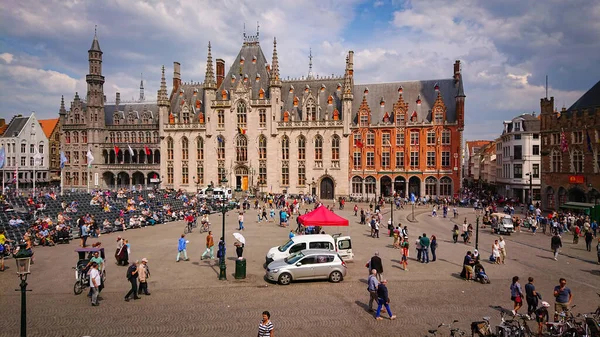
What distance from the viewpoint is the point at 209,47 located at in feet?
194

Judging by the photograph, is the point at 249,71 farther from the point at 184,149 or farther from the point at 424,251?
the point at 424,251

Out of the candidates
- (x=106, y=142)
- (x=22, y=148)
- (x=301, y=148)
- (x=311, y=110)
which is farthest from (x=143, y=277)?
(x=22, y=148)

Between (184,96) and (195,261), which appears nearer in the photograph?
(195,261)

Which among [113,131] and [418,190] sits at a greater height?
[113,131]

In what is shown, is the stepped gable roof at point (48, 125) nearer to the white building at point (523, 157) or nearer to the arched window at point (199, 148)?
the arched window at point (199, 148)

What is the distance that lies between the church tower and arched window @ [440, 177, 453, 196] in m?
60.0

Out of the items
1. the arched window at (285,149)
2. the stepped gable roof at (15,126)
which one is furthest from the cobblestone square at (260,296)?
the stepped gable roof at (15,126)

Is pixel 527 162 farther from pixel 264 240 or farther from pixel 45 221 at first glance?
pixel 45 221

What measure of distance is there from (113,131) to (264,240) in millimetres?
54508

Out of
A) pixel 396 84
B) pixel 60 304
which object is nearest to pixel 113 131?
pixel 396 84

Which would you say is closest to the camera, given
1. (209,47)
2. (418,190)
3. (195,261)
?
(195,261)

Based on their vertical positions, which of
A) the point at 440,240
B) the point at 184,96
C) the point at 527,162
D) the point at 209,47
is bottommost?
the point at 440,240

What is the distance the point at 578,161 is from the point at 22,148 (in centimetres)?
9042

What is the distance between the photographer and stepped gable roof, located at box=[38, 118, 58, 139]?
76387mm
